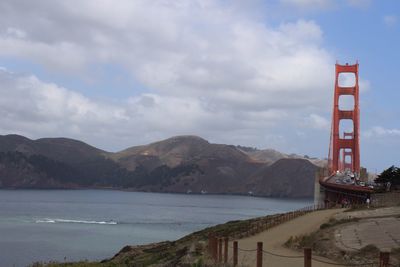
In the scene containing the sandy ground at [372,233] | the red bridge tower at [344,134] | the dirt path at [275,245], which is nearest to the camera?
the dirt path at [275,245]

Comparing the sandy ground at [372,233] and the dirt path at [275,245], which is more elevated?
the sandy ground at [372,233]

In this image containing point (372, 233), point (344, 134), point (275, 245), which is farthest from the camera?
point (344, 134)

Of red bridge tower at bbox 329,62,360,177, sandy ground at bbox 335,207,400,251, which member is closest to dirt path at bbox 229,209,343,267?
sandy ground at bbox 335,207,400,251

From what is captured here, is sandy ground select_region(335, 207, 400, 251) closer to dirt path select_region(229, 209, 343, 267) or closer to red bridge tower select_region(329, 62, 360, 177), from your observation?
dirt path select_region(229, 209, 343, 267)

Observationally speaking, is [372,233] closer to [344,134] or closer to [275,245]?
[275,245]

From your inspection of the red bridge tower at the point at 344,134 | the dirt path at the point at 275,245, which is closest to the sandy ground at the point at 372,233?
the dirt path at the point at 275,245

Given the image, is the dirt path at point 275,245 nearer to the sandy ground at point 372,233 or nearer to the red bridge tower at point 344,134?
the sandy ground at point 372,233

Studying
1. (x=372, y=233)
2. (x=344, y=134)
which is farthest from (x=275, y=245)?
(x=344, y=134)

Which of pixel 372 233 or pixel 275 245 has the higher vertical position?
pixel 372 233

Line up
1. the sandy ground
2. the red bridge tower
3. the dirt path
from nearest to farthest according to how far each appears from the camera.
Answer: the dirt path
the sandy ground
the red bridge tower

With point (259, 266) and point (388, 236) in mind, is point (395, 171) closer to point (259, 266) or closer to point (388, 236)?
point (388, 236)

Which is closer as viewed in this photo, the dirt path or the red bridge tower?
the dirt path

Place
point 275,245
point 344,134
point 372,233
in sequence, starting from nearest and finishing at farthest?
1. point 372,233
2. point 275,245
3. point 344,134

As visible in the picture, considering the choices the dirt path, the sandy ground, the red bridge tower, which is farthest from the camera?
the red bridge tower
